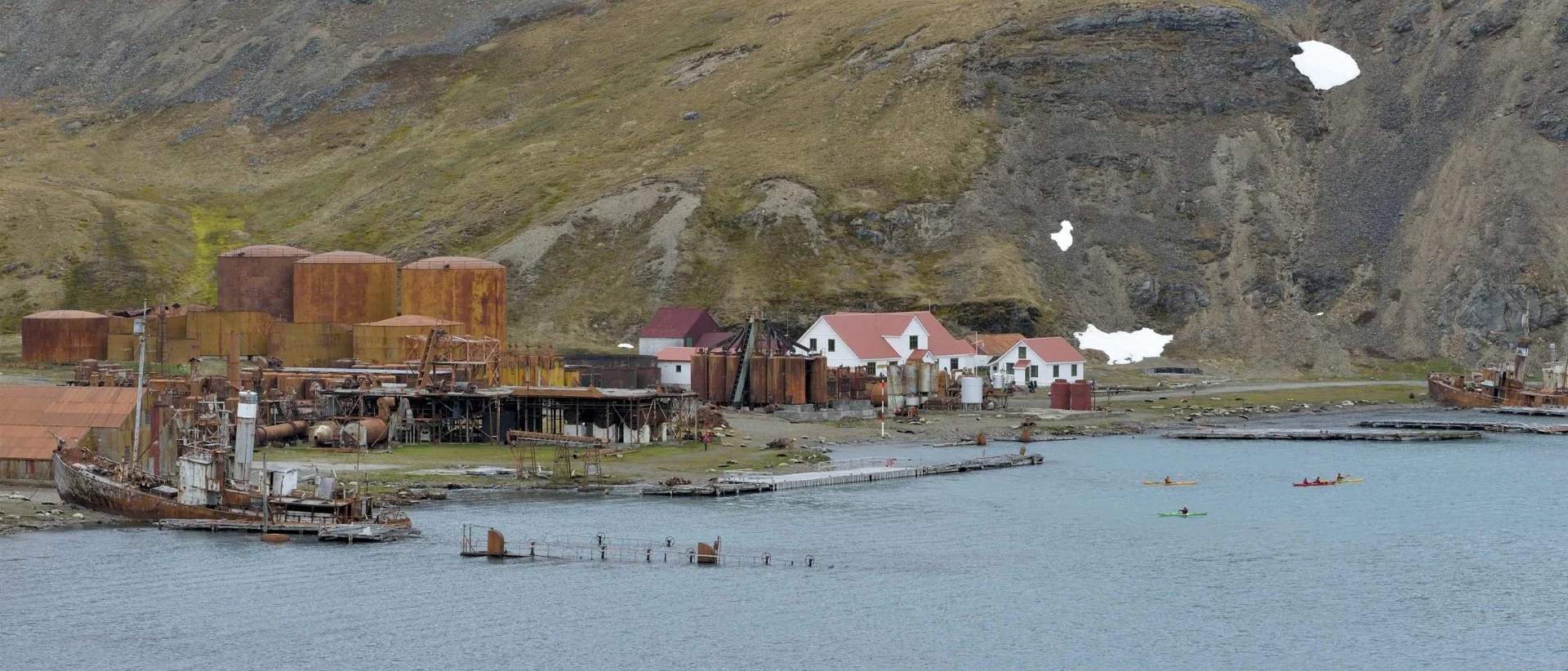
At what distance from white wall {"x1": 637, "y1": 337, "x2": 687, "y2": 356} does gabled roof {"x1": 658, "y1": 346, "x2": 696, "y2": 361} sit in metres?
10.1

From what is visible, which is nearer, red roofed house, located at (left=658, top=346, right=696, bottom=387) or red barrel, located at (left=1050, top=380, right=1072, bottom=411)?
red barrel, located at (left=1050, top=380, right=1072, bottom=411)

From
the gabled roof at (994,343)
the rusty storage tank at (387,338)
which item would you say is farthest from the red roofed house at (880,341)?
the rusty storage tank at (387,338)

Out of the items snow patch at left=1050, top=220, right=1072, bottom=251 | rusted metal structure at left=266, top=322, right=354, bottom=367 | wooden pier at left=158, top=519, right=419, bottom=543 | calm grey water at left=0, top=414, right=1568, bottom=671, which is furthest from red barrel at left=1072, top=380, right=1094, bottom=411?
wooden pier at left=158, top=519, right=419, bottom=543

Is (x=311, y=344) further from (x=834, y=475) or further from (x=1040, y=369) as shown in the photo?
(x=1040, y=369)

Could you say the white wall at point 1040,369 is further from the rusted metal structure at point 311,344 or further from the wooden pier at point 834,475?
the rusted metal structure at point 311,344

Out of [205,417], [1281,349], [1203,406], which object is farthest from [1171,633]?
[1281,349]

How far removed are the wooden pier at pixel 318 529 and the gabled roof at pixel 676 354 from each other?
60.4 m

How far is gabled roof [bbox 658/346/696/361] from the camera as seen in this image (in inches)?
5468

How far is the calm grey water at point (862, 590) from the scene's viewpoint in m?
62.1

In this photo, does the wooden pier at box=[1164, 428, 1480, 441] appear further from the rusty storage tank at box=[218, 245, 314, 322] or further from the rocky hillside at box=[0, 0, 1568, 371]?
the rusty storage tank at box=[218, 245, 314, 322]

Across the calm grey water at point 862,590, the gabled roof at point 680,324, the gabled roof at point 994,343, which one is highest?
the gabled roof at point 680,324

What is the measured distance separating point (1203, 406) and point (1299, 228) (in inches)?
1916

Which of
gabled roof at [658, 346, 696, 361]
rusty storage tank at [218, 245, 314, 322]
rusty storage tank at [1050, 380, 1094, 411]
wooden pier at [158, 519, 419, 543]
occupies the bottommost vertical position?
wooden pier at [158, 519, 419, 543]

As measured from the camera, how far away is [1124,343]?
169 metres
